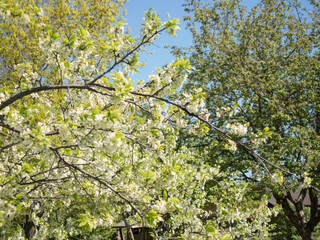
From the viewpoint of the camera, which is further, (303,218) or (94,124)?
(303,218)

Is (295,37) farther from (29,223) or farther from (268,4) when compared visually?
(29,223)

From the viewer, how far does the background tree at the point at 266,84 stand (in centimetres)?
1061

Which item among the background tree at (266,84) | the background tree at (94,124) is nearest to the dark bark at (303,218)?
the background tree at (266,84)

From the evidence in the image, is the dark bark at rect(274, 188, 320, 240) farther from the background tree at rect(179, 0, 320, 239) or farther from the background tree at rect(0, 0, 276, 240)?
the background tree at rect(0, 0, 276, 240)

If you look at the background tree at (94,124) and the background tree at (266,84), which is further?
the background tree at (266,84)

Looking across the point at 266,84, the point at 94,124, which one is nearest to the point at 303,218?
the point at 266,84

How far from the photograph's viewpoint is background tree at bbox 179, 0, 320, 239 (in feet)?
34.8

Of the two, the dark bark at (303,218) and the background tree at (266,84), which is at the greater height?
the background tree at (266,84)

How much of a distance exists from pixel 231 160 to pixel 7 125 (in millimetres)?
9490

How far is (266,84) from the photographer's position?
11.3 m

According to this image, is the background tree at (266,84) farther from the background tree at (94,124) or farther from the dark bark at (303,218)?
the background tree at (94,124)

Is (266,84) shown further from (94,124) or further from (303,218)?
(94,124)

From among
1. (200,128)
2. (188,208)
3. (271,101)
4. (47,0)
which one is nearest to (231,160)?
(271,101)

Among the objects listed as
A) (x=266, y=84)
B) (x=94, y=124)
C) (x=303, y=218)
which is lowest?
(x=303, y=218)
